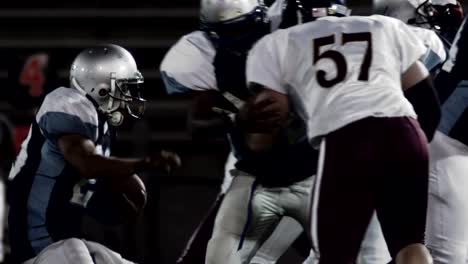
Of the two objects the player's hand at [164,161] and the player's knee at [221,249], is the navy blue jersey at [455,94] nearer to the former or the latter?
the player's knee at [221,249]

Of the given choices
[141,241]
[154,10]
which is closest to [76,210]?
[141,241]

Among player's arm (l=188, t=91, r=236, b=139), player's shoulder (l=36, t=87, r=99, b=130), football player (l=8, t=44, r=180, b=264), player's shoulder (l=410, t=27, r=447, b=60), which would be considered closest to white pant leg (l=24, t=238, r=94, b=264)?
football player (l=8, t=44, r=180, b=264)

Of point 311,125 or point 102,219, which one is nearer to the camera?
point 311,125

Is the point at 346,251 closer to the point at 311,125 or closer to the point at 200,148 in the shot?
the point at 311,125

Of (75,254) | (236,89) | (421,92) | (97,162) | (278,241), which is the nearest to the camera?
(421,92)

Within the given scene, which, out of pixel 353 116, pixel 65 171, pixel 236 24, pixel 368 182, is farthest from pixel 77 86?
pixel 368 182

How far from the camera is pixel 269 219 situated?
5.16 m

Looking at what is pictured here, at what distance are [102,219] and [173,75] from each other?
0.73 m

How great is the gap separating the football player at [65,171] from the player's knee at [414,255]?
917 mm

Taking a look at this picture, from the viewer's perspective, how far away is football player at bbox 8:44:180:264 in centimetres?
448

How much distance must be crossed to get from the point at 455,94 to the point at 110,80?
1304 millimetres

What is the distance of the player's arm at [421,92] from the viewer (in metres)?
4.26

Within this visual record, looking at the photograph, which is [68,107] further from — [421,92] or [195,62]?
[421,92]

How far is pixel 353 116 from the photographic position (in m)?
4.07
